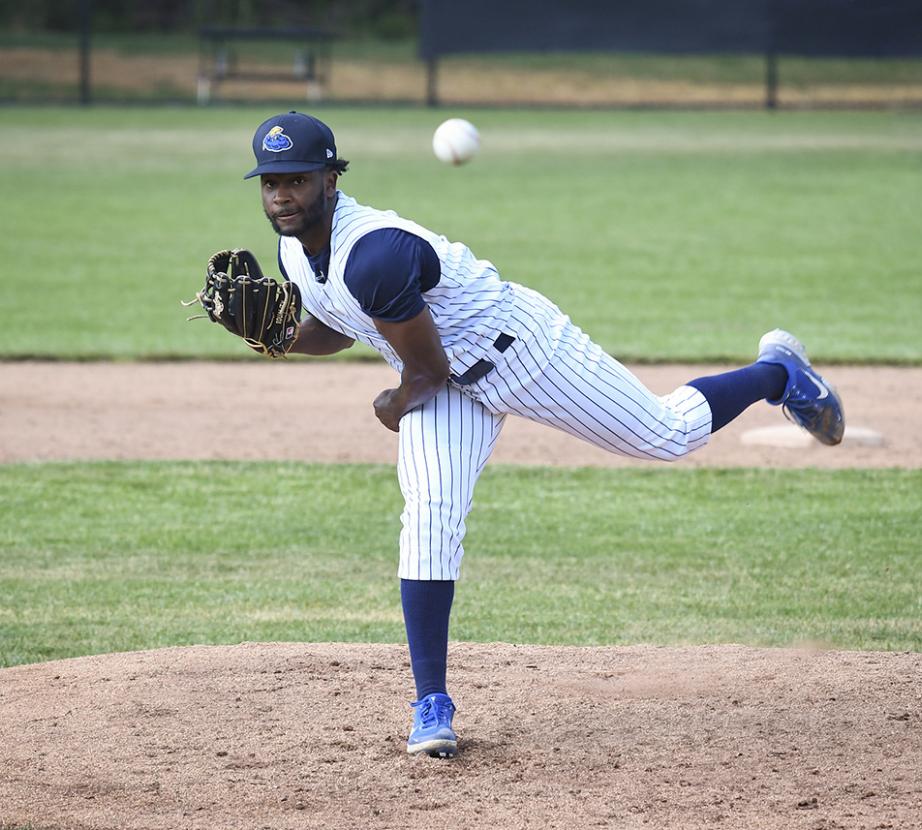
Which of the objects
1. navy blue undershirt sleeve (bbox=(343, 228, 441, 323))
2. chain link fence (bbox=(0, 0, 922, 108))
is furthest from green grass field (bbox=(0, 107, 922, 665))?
chain link fence (bbox=(0, 0, 922, 108))

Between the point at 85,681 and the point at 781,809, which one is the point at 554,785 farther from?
the point at 85,681

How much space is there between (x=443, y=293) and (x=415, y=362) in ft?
0.82

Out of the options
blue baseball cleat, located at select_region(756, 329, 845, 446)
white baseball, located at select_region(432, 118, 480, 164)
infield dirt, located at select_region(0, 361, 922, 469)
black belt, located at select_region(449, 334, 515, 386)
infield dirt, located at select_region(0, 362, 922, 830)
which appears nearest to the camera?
infield dirt, located at select_region(0, 362, 922, 830)

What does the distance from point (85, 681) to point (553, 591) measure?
192cm

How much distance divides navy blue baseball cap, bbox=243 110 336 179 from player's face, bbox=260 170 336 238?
0.04 metres

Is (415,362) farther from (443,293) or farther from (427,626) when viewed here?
(427,626)

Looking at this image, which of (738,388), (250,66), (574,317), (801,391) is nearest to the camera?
(738,388)

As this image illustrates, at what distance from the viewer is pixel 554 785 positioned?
367 centimetres

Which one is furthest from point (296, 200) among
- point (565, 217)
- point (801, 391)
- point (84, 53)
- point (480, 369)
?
point (84, 53)

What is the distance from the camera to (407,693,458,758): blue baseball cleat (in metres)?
3.78

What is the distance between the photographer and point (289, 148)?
375cm

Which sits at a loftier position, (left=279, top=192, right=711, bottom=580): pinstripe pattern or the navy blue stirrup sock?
(left=279, top=192, right=711, bottom=580): pinstripe pattern

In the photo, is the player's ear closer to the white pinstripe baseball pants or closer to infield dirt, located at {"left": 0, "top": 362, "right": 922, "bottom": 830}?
the white pinstripe baseball pants

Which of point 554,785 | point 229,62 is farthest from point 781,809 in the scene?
point 229,62
